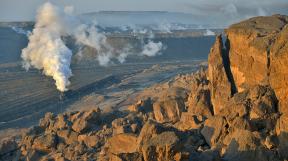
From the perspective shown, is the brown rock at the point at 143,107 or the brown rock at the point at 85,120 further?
the brown rock at the point at 143,107

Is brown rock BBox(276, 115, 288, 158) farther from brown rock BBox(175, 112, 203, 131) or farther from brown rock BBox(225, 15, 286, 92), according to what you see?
brown rock BBox(225, 15, 286, 92)

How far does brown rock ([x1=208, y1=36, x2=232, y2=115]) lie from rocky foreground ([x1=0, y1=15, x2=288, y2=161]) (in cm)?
6

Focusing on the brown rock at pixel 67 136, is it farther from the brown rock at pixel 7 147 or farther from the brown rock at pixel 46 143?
the brown rock at pixel 7 147

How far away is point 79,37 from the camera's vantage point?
140000 mm

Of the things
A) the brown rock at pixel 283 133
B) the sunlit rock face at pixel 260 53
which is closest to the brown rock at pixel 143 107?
the sunlit rock face at pixel 260 53

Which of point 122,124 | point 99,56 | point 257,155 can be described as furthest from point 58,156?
point 99,56

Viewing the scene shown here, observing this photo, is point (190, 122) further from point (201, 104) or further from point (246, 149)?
point (246, 149)

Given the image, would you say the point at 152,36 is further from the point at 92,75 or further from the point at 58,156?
the point at 58,156

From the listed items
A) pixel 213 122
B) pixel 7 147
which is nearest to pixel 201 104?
pixel 213 122

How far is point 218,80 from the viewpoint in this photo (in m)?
32.9

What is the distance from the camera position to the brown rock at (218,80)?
31.7 m

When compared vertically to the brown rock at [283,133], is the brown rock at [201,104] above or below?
below

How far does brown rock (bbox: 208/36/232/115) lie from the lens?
31.7 m

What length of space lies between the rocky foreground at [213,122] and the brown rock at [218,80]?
6 cm
